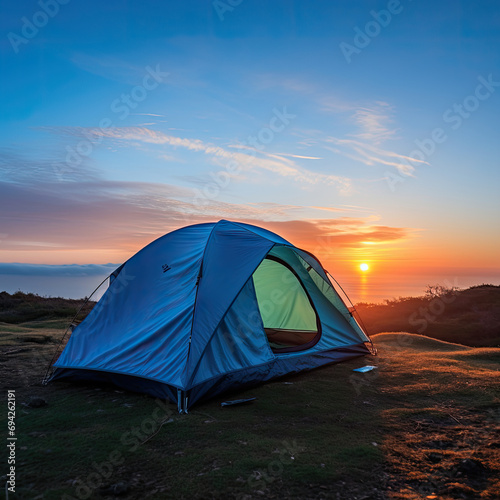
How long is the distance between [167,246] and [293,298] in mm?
4065

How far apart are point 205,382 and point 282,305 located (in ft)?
16.4

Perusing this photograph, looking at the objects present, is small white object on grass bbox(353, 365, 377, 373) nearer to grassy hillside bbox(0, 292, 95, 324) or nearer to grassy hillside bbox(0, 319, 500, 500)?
grassy hillside bbox(0, 319, 500, 500)

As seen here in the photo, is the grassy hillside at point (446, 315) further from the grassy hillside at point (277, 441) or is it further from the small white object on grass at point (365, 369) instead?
the grassy hillside at point (277, 441)

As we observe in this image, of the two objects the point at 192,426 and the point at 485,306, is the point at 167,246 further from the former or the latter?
the point at 485,306

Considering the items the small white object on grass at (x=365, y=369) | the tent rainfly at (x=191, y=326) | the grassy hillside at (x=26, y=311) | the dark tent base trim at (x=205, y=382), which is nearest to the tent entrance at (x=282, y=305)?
the tent rainfly at (x=191, y=326)

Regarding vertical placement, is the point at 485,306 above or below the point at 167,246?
below

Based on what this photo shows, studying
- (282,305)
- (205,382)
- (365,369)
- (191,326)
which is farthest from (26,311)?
(365,369)

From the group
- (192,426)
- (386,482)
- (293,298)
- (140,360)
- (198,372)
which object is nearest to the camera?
(386,482)

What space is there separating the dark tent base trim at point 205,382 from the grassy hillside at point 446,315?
25.0 ft

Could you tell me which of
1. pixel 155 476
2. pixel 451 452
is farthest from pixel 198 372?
pixel 451 452

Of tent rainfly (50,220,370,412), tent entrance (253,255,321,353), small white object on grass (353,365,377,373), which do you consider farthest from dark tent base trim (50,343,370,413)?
tent entrance (253,255,321,353)

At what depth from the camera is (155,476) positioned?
3738mm

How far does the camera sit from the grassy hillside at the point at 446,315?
13328 millimetres

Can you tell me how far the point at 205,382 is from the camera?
5.69 metres
